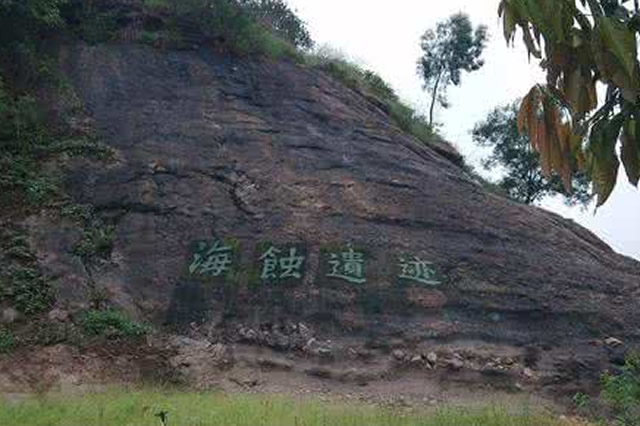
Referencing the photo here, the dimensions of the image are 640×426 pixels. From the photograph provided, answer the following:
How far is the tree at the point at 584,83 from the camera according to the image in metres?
2.51

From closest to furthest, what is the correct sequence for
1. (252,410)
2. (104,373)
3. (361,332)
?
1. (252,410)
2. (104,373)
3. (361,332)

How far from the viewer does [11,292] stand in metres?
10.9

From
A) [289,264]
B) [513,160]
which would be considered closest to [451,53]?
[513,160]

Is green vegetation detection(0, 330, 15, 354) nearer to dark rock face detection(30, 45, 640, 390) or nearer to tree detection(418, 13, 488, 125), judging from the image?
dark rock face detection(30, 45, 640, 390)

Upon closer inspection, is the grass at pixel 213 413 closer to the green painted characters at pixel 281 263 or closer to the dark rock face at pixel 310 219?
the dark rock face at pixel 310 219

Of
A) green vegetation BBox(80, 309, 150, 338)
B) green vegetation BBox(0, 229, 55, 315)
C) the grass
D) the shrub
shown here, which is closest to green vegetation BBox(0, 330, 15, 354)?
green vegetation BBox(0, 229, 55, 315)

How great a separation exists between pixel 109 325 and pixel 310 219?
3210 millimetres

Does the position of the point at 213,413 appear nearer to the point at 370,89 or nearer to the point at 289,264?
the point at 289,264

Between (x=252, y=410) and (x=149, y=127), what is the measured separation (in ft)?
21.9

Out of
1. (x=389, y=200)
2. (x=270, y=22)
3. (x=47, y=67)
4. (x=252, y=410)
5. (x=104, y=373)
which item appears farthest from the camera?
(x=270, y=22)

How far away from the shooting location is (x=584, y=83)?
268 cm

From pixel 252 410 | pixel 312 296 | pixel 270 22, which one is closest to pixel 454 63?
pixel 270 22

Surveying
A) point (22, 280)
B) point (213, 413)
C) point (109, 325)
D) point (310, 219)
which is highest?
point (310, 219)

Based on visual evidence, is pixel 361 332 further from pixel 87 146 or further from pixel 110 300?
pixel 87 146
